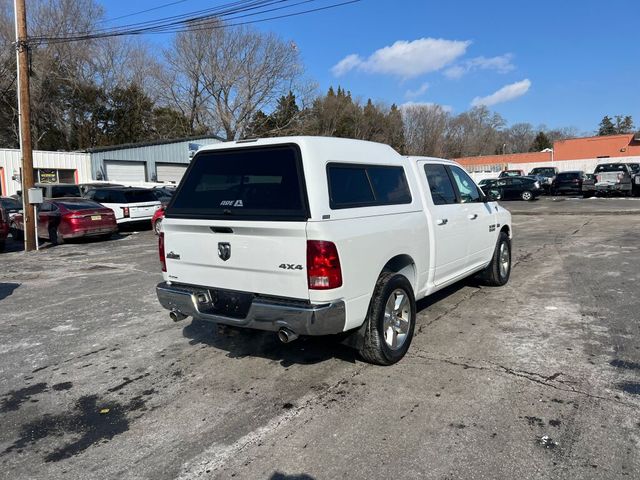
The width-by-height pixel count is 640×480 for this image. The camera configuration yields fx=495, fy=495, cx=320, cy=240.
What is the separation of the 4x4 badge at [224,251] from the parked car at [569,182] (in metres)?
30.7

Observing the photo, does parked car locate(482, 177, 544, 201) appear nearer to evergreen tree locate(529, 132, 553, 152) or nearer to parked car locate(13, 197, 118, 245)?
parked car locate(13, 197, 118, 245)

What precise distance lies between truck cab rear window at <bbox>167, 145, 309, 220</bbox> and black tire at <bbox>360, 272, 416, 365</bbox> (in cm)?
105

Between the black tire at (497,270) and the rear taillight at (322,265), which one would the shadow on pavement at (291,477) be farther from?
the black tire at (497,270)

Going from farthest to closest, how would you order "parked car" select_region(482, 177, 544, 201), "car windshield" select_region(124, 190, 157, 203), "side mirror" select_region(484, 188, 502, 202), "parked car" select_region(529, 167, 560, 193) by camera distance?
"parked car" select_region(529, 167, 560, 193) → "parked car" select_region(482, 177, 544, 201) → "car windshield" select_region(124, 190, 157, 203) → "side mirror" select_region(484, 188, 502, 202)

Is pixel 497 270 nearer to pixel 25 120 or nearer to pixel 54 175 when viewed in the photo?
pixel 25 120

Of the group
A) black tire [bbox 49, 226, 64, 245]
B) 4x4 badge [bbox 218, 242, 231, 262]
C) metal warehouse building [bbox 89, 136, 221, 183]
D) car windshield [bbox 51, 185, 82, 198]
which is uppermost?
metal warehouse building [bbox 89, 136, 221, 183]

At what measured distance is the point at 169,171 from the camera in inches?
1357

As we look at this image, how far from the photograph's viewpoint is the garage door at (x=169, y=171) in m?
33.6

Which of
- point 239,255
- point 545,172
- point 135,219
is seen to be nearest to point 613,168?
point 545,172

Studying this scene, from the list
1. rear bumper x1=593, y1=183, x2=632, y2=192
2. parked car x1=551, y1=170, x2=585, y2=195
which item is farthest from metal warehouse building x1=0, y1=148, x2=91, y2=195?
rear bumper x1=593, y1=183, x2=632, y2=192

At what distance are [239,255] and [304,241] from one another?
65 centimetres

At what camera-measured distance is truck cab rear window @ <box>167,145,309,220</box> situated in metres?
3.89

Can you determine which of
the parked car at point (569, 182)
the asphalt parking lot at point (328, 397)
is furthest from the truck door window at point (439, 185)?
the parked car at point (569, 182)

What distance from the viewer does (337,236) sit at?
371cm
